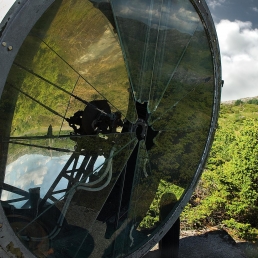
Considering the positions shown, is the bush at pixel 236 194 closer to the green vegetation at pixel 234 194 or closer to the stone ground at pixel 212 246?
the green vegetation at pixel 234 194

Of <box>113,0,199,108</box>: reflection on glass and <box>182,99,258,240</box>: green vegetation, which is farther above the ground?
<box>113,0,199,108</box>: reflection on glass

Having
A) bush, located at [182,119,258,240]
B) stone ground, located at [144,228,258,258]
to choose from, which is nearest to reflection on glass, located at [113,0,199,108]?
stone ground, located at [144,228,258,258]

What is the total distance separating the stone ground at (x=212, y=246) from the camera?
441cm

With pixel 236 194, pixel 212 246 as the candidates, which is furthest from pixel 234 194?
pixel 212 246

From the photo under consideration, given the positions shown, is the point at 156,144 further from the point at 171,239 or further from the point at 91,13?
the point at 91,13

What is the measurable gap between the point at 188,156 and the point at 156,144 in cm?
38

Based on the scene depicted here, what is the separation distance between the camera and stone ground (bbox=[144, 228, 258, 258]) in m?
4.41

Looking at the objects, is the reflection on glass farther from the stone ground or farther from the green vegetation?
the green vegetation

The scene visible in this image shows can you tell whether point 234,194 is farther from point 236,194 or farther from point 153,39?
point 153,39

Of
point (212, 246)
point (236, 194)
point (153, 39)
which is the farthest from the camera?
point (236, 194)

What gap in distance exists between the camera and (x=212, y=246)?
4602mm

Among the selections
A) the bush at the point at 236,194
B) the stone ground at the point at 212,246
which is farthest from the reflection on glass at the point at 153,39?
the bush at the point at 236,194

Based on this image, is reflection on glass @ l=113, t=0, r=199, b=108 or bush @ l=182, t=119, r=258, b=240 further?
bush @ l=182, t=119, r=258, b=240

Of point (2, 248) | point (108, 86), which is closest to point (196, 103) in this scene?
point (108, 86)
